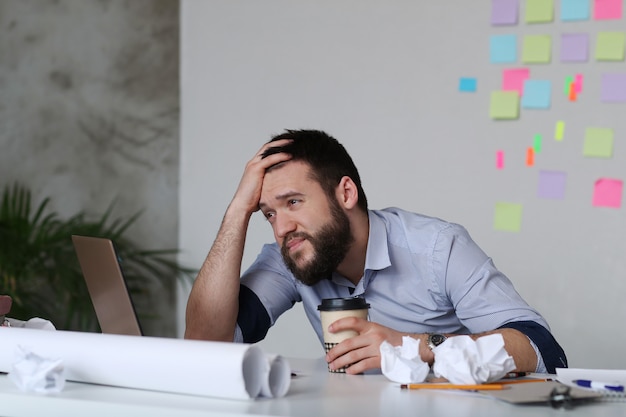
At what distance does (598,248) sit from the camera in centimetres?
308

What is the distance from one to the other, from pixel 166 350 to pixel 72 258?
245cm

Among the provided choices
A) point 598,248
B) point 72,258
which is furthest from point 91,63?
point 598,248

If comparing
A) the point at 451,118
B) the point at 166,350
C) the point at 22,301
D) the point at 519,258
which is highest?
the point at 451,118

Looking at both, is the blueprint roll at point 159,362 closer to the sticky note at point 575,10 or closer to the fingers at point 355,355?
the fingers at point 355,355

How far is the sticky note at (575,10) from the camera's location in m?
3.09

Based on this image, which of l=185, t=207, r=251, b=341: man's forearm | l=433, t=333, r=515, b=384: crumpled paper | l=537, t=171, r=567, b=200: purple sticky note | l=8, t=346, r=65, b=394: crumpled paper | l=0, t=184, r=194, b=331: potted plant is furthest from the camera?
l=0, t=184, r=194, b=331: potted plant

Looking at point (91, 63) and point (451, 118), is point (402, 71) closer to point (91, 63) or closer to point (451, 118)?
point (451, 118)

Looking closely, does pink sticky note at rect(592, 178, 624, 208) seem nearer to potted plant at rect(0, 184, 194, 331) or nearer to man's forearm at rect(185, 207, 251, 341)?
man's forearm at rect(185, 207, 251, 341)

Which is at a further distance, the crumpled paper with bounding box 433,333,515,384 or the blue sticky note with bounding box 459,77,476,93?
the blue sticky note with bounding box 459,77,476,93

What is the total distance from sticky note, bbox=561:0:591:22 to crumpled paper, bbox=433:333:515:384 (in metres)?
2.01

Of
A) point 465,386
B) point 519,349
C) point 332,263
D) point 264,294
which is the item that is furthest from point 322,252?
point 465,386

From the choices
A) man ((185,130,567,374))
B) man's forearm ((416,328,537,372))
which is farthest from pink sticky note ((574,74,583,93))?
man's forearm ((416,328,537,372))

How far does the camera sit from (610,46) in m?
3.05

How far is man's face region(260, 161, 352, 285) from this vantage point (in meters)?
1.97
